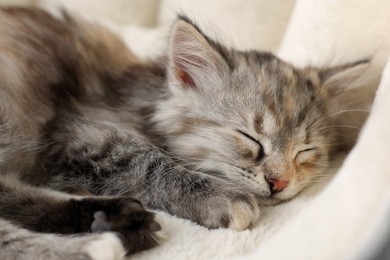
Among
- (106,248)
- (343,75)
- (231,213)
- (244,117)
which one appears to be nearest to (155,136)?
(244,117)

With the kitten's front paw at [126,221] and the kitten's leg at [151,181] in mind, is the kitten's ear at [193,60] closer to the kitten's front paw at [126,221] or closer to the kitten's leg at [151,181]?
the kitten's leg at [151,181]

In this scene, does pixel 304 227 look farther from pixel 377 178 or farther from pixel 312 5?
pixel 312 5

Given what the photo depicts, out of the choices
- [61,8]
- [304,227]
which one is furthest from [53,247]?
[61,8]

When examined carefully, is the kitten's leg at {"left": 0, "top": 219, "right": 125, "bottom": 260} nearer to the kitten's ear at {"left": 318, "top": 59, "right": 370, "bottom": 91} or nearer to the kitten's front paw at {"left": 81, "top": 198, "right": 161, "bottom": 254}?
the kitten's front paw at {"left": 81, "top": 198, "right": 161, "bottom": 254}

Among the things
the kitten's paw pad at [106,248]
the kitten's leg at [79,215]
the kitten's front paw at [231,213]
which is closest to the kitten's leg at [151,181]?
the kitten's front paw at [231,213]

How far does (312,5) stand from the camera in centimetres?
175

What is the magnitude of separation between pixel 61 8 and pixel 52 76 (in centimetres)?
50

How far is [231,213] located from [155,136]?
1.25 feet

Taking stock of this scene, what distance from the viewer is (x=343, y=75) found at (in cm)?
164

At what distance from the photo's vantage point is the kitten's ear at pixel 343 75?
1616 millimetres

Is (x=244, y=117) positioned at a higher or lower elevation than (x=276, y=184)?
higher

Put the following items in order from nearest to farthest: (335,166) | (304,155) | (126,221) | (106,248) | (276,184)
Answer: (106,248), (126,221), (276,184), (304,155), (335,166)

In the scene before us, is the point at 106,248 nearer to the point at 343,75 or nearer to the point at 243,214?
the point at 243,214

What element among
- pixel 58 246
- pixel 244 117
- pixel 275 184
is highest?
pixel 244 117
